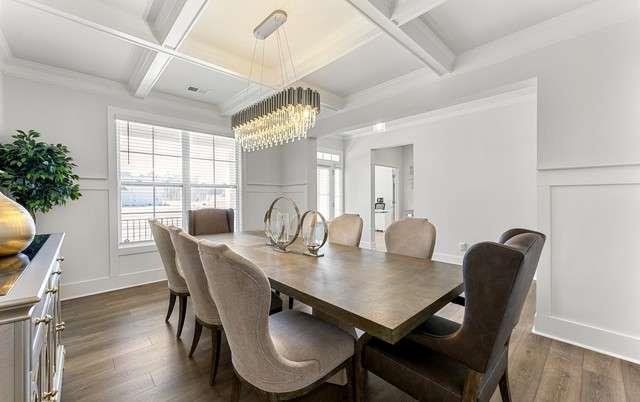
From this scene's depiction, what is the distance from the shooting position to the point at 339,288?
4.39 ft

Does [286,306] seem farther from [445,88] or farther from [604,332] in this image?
[445,88]

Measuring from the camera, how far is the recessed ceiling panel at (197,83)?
3061 millimetres

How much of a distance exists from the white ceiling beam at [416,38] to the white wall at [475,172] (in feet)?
6.42

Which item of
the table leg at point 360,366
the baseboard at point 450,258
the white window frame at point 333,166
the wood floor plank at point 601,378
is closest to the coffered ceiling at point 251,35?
the table leg at point 360,366

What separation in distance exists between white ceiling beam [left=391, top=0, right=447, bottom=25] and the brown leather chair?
1599 mm

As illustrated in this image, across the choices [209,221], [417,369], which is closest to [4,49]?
[209,221]

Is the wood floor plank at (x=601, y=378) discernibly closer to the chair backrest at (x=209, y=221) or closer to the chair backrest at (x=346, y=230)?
the chair backrest at (x=346, y=230)

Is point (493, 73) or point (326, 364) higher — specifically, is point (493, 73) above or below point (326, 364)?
above

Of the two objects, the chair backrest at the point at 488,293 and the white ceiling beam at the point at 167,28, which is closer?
the chair backrest at the point at 488,293

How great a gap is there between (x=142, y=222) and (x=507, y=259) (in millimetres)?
4199

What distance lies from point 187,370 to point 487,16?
3.47m

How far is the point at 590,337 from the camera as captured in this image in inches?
82.5

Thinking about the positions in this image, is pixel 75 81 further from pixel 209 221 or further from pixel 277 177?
pixel 277 177

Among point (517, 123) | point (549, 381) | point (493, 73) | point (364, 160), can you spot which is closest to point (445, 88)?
point (493, 73)
